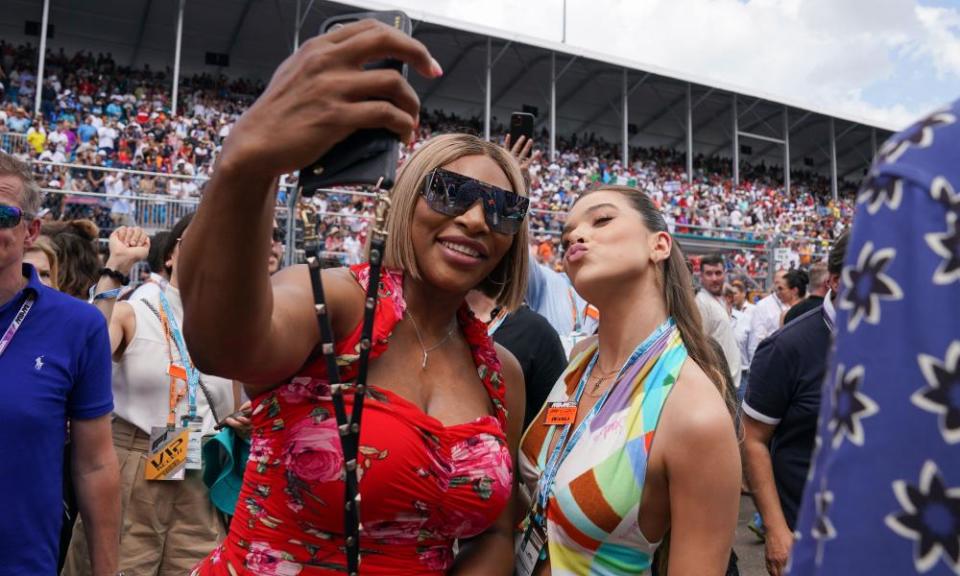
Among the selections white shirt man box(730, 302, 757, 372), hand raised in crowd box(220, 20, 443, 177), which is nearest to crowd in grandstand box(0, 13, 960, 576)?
hand raised in crowd box(220, 20, 443, 177)

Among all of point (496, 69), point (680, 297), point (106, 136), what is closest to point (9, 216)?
point (680, 297)

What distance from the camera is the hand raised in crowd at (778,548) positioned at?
2895mm

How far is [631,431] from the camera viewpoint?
170cm

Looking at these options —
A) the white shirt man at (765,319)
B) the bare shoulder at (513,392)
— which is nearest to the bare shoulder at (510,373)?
the bare shoulder at (513,392)

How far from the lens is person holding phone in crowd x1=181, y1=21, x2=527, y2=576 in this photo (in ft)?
2.85

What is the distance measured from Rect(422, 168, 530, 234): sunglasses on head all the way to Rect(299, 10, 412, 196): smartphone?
74 centimetres

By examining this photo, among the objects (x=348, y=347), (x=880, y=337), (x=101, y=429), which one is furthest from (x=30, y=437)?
(x=880, y=337)

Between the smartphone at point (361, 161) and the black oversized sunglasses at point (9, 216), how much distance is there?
5.20ft

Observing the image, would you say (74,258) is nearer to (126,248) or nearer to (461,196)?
(126,248)

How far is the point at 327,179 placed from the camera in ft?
3.03

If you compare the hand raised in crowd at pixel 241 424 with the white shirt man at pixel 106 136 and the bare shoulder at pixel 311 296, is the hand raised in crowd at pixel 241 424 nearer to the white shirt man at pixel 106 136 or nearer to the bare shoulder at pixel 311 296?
the bare shoulder at pixel 311 296

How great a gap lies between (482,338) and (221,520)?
2.10 m

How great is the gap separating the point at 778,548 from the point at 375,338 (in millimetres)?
2242

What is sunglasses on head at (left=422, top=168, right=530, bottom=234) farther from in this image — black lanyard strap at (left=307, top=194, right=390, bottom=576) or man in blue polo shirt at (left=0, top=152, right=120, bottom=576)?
man in blue polo shirt at (left=0, top=152, right=120, bottom=576)
